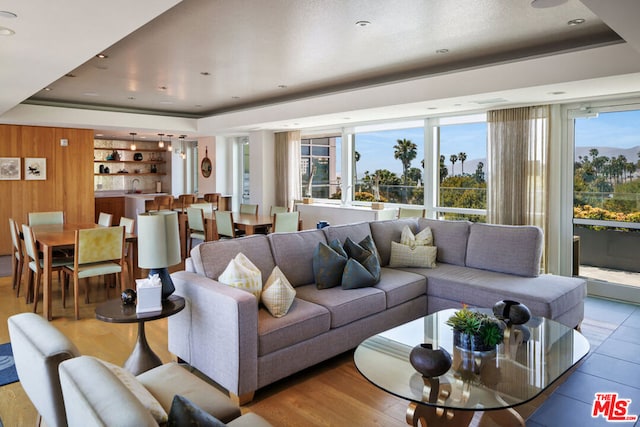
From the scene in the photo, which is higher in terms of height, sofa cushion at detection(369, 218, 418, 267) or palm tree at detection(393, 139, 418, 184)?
palm tree at detection(393, 139, 418, 184)

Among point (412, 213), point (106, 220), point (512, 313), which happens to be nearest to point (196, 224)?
point (106, 220)

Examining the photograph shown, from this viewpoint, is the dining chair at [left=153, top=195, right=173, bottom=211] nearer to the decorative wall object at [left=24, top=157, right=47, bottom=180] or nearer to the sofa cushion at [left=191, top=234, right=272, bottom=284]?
the decorative wall object at [left=24, top=157, right=47, bottom=180]

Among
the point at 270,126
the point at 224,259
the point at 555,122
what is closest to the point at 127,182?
the point at 270,126

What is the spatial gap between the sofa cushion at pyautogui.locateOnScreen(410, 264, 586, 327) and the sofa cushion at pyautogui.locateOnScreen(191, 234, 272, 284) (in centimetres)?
161

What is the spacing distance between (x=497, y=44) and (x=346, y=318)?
3058 mm

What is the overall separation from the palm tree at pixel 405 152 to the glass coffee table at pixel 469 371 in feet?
15.2

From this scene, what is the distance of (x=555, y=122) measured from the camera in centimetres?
533

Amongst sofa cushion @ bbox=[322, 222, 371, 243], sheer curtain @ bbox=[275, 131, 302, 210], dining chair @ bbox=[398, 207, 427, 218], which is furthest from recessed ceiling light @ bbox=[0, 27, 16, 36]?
sheer curtain @ bbox=[275, 131, 302, 210]

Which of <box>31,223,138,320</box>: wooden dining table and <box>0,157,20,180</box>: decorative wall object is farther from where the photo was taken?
<box>0,157,20,180</box>: decorative wall object

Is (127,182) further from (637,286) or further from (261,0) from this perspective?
(637,286)

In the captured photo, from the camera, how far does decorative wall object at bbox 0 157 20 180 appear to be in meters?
7.19

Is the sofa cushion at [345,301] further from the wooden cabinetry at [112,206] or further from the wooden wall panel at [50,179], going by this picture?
the wooden cabinetry at [112,206]

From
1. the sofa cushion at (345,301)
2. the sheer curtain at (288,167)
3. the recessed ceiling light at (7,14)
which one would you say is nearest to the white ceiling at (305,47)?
the recessed ceiling light at (7,14)

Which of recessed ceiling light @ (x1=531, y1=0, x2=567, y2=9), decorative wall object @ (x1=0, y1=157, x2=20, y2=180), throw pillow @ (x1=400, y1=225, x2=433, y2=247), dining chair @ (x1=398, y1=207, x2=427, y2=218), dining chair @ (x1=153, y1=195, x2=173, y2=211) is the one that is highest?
recessed ceiling light @ (x1=531, y1=0, x2=567, y2=9)
